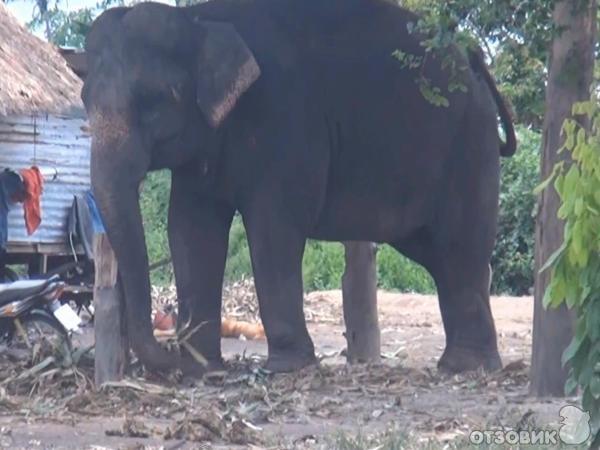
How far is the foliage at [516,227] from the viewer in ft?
77.7

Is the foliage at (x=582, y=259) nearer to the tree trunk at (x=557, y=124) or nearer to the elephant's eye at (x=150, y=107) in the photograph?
the tree trunk at (x=557, y=124)

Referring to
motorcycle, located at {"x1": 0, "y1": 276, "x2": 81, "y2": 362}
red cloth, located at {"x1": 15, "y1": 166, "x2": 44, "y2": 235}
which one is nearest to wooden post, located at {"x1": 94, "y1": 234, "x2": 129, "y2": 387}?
motorcycle, located at {"x1": 0, "y1": 276, "x2": 81, "y2": 362}

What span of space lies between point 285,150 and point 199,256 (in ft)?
3.68

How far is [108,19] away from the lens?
1131 cm

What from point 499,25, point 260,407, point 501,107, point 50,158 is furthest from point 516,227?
point 499,25

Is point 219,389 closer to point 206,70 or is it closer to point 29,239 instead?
point 206,70

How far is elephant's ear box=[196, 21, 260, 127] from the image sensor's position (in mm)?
11250

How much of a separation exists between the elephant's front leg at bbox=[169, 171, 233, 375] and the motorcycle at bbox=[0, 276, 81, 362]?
1374 millimetres

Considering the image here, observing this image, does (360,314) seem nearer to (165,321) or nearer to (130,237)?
→ (130,237)

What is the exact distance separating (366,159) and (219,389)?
8.06ft

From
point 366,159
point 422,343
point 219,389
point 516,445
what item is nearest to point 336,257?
point 422,343

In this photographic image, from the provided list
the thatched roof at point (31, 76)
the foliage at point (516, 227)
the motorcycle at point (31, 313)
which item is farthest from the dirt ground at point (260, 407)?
the foliage at point (516, 227)

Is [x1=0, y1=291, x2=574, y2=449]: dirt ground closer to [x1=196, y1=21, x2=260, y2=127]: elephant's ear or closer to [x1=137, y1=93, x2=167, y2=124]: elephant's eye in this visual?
[x1=137, y1=93, x2=167, y2=124]: elephant's eye

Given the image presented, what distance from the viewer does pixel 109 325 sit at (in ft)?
34.0
